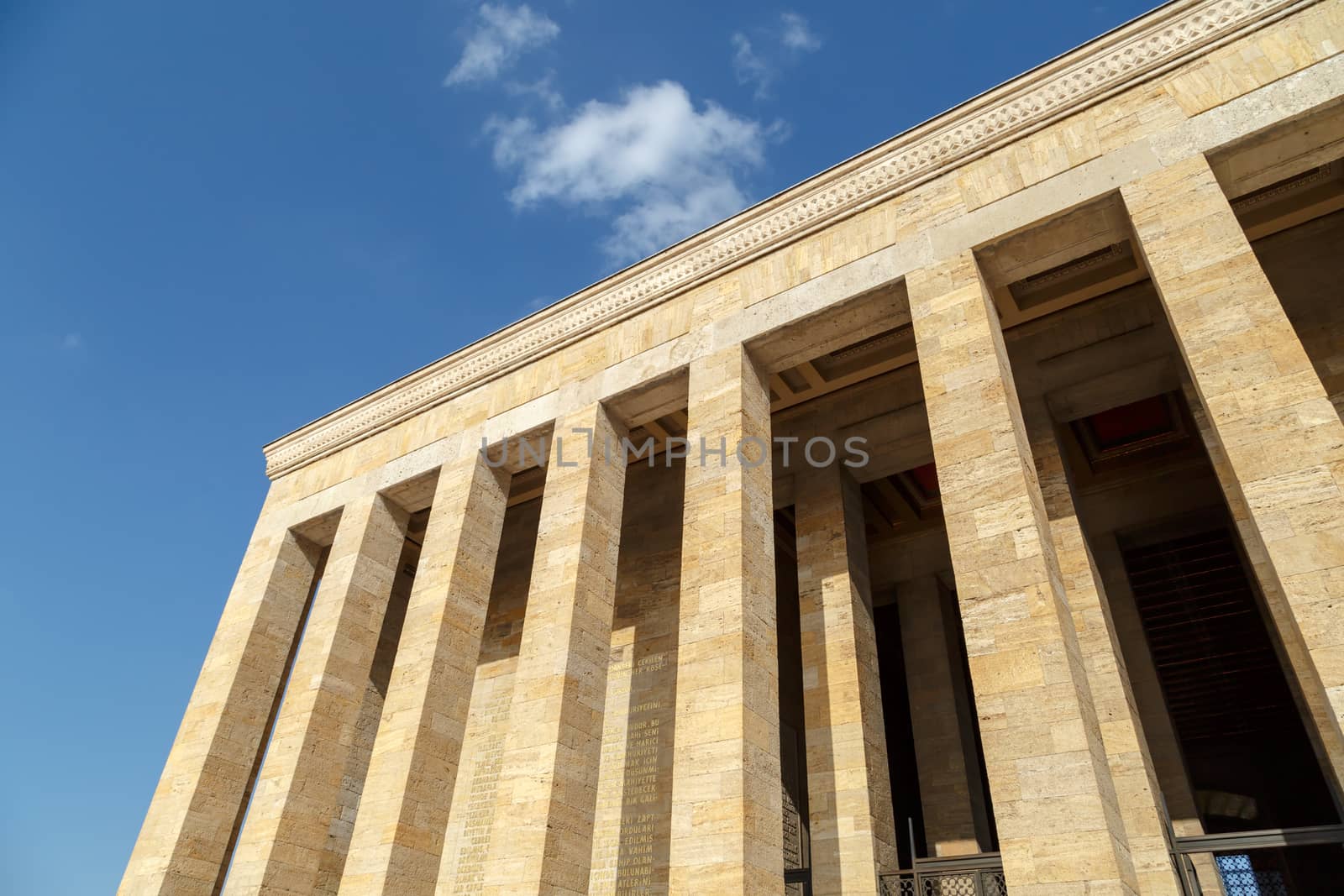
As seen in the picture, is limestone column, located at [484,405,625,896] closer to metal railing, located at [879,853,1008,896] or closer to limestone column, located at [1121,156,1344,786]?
metal railing, located at [879,853,1008,896]

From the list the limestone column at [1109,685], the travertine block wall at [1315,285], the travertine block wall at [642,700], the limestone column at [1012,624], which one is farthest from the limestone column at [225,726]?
the travertine block wall at [1315,285]

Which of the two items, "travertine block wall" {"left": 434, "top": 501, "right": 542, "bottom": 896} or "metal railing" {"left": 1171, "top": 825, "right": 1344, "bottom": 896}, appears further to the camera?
"travertine block wall" {"left": 434, "top": 501, "right": 542, "bottom": 896}

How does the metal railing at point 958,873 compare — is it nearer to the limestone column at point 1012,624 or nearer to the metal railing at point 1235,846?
the metal railing at point 1235,846

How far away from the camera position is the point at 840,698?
10445 millimetres

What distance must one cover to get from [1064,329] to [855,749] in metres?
6.11

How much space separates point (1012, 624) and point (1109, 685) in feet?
8.94

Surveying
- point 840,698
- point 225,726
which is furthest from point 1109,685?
point 225,726

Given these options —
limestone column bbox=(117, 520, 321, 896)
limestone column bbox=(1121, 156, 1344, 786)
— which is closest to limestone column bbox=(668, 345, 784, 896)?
limestone column bbox=(1121, 156, 1344, 786)

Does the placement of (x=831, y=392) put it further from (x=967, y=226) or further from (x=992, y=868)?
(x=992, y=868)

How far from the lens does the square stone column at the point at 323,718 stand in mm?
11102

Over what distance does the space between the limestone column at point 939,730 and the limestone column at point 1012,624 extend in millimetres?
5032

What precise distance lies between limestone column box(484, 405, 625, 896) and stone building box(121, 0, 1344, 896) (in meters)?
0.05

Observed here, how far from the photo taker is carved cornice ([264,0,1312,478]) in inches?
360

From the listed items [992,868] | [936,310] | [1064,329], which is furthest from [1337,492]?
[1064,329]
